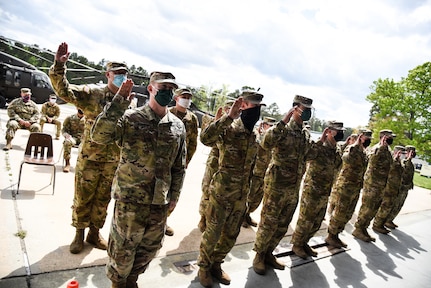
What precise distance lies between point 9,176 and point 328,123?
19.0ft

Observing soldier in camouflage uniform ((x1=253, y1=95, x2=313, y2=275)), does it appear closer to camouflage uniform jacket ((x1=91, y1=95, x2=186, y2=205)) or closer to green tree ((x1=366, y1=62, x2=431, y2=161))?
camouflage uniform jacket ((x1=91, y1=95, x2=186, y2=205))

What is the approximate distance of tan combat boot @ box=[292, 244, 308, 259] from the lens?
422 centimetres

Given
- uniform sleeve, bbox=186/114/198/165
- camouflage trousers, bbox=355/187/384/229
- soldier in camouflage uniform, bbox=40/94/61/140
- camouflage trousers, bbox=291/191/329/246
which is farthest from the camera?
soldier in camouflage uniform, bbox=40/94/61/140

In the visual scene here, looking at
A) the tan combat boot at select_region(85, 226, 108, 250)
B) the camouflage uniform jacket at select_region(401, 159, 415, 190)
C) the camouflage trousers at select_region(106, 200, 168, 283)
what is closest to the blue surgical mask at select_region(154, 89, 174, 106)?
the camouflage trousers at select_region(106, 200, 168, 283)

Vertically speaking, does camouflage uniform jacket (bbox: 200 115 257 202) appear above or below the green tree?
below

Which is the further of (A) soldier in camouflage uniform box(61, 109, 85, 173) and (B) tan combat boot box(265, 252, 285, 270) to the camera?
(A) soldier in camouflage uniform box(61, 109, 85, 173)

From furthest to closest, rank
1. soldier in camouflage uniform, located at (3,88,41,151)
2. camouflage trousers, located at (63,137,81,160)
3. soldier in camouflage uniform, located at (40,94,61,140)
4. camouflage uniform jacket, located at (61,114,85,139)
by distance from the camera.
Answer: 1. soldier in camouflage uniform, located at (40,94,61,140)
2. soldier in camouflage uniform, located at (3,88,41,151)
3. camouflage uniform jacket, located at (61,114,85,139)
4. camouflage trousers, located at (63,137,81,160)

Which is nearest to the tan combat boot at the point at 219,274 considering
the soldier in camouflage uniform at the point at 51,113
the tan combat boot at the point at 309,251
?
the tan combat boot at the point at 309,251

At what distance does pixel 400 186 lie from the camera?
685 centimetres

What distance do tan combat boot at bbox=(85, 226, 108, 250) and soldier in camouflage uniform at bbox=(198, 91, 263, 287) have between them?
1.21 meters

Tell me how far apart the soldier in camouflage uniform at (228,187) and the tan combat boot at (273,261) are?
867 millimetres

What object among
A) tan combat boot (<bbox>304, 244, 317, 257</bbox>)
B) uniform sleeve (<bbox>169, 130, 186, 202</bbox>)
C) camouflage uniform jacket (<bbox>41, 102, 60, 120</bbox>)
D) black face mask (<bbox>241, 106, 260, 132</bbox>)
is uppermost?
black face mask (<bbox>241, 106, 260, 132</bbox>)

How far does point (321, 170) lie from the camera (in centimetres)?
418

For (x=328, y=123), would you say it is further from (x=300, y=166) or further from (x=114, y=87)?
(x=114, y=87)
